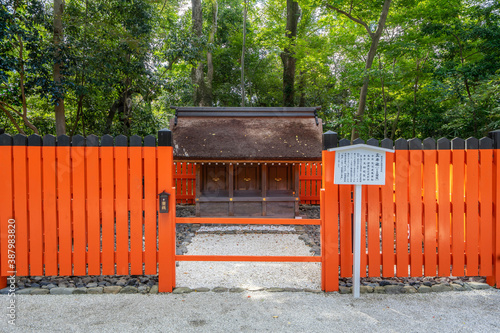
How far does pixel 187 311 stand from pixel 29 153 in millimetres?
2685

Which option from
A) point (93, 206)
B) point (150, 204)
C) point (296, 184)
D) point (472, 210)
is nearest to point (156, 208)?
point (150, 204)

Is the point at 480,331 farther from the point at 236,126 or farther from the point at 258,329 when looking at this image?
the point at 236,126

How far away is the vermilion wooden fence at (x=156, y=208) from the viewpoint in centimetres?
365

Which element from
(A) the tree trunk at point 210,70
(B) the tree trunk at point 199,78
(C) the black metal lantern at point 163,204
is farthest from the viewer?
(A) the tree trunk at point 210,70

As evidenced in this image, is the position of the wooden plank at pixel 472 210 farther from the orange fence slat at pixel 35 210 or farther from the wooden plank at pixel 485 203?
the orange fence slat at pixel 35 210

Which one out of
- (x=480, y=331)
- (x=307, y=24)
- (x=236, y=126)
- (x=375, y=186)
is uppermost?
(x=307, y=24)

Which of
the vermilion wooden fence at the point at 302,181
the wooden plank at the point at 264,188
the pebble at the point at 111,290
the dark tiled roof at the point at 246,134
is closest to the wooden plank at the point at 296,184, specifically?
the dark tiled roof at the point at 246,134

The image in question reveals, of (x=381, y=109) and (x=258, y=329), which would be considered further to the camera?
(x=381, y=109)

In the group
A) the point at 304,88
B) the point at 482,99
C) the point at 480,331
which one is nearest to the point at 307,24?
the point at 304,88

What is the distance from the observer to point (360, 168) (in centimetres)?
342

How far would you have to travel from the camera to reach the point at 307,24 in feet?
65.9

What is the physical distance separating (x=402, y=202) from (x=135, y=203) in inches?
130

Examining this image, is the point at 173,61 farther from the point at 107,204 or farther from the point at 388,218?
the point at 388,218

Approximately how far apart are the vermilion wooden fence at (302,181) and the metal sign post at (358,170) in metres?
6.80
